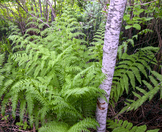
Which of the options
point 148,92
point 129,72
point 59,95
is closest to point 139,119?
point 148,92

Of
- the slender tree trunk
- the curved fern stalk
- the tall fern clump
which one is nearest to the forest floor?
the curved fern stalk

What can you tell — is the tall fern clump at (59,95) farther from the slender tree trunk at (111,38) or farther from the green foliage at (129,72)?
the green foliage at (129,72)

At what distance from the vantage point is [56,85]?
50.1 inches

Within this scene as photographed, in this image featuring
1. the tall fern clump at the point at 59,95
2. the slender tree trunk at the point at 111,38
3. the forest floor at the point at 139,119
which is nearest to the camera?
the slender tree trunk at the point at 111,38

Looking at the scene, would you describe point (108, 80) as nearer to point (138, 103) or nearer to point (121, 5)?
point (138, 103)

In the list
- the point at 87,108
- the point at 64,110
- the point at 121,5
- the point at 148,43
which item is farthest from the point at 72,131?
the point at 148,43

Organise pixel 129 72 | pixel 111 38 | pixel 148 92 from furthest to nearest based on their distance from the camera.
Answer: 1. pixel 129 72
2. pixel 148 92
3. pixel 111 38

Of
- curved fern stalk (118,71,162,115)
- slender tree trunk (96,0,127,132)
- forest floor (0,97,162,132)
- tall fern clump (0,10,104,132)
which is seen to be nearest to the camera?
slender tree trunk (96,0,127,132)

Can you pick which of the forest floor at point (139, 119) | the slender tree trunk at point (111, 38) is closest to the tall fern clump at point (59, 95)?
the slender tree trunk at point (111, 38)

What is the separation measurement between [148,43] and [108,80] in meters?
1.31

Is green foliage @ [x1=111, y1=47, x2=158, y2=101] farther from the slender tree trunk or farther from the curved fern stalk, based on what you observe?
the slender tree trunk

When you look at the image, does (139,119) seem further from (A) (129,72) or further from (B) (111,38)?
(B) (111,38)

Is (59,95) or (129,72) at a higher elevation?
(129,72)

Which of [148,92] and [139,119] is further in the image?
[139,119]
